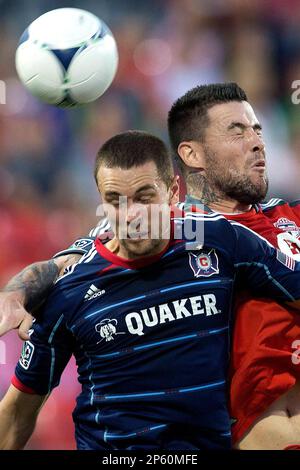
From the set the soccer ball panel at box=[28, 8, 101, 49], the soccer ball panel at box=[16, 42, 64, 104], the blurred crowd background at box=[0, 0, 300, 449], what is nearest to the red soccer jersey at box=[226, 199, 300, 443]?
the soccer ball panel at box=[16, 42, 64, 104]

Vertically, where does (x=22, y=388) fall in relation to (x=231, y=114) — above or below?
below

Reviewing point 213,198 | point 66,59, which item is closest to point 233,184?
point 213,198

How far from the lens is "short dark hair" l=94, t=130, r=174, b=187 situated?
3404 mm

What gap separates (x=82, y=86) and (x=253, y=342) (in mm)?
1597

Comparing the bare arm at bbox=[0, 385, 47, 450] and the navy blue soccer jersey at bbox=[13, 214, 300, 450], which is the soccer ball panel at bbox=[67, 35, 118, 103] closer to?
the navy blue soccer jersey at bbox=[13, 214, 300, 450]

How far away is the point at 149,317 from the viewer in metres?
3.37

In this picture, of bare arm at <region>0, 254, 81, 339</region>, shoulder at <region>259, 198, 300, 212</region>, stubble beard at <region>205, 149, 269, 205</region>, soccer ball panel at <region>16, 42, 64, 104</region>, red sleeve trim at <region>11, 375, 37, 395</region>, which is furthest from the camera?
soccer ball panel at <region>16, 42, 64, 104</region>

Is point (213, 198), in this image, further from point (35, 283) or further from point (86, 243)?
point (35, 283)

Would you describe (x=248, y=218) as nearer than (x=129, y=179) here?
No

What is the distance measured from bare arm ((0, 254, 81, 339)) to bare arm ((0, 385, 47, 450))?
0.47 m

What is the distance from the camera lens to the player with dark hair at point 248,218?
11.5ft

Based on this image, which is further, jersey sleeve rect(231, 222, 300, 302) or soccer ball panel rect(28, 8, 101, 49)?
soccer ball panel rect(28, 8, 101, 49)

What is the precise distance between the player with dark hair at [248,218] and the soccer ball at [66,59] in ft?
1.52

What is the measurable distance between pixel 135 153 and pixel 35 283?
2.20 feet
